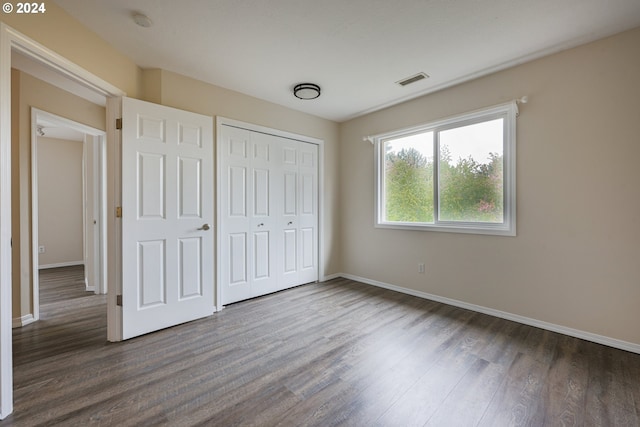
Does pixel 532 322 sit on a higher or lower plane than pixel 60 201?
lower

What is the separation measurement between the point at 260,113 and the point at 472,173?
2.69m

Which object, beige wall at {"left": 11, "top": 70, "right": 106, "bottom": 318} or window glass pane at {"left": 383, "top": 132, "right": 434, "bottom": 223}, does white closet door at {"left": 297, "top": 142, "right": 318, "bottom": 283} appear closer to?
window glass pane at {"left": 383, "top": 132, "right": 434, "bottom": 223}

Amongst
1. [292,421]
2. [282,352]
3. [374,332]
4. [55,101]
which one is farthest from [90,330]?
[374,332]

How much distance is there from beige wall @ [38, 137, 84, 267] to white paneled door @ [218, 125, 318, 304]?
4.61 meters

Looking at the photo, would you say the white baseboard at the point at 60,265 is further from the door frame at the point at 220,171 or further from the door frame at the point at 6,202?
the door frame at the point at 6,202

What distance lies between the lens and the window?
2.81 metres

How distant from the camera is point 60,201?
5422 millimetres

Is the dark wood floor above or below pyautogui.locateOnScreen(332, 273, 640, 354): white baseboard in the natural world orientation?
below

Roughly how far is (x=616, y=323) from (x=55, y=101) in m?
5.89

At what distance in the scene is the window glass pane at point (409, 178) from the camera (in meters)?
3.48

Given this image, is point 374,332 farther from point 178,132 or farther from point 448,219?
point 178,132

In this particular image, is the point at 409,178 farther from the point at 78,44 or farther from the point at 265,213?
the point at 78,44

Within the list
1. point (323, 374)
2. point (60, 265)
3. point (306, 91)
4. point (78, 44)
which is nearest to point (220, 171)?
point (306, 91)

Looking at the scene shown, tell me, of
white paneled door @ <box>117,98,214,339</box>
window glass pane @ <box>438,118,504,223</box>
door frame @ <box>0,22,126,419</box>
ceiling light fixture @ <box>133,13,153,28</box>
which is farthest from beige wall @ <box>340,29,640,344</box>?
door frame @ <box>0,22,126,419</box>
